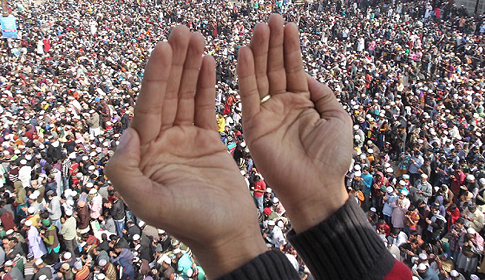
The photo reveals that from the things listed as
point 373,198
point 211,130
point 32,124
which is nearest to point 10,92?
point 32,124

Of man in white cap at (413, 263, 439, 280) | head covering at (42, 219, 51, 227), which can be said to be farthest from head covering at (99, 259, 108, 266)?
man in white cap at (413, 263, 439, 280)

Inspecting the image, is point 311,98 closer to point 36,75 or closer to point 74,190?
point 74,190

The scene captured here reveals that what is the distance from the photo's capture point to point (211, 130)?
7.86 feet

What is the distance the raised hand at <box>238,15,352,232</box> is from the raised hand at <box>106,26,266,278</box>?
0.23m

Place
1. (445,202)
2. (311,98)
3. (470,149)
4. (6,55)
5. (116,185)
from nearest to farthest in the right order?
1. (116,185)
2. (311,98)
3. (445,202)
4. (470,149)
5. (6,55)

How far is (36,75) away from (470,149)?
16.2 m

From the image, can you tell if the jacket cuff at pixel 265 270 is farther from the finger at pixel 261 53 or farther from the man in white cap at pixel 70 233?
the man in white cap at pixel 70 233

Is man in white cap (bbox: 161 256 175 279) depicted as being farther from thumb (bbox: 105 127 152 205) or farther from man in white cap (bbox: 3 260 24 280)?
thumb (bbox: 105 127 152 205)

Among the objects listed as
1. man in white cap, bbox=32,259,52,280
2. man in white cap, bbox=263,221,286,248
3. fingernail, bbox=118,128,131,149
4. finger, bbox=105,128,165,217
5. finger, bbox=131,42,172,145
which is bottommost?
man in white cap, bbox=263,221,286,248

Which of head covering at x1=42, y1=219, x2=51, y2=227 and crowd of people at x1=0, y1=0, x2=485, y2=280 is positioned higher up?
head covering at x1=42, y1=219, x2=51, y2=227

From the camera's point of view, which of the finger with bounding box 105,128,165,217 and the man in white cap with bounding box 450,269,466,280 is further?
the man in white cap with bounding box 450,269,466,280

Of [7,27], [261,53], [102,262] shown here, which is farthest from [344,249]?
[7,27]

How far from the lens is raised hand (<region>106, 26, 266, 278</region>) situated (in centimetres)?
189

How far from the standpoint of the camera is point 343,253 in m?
2.06
